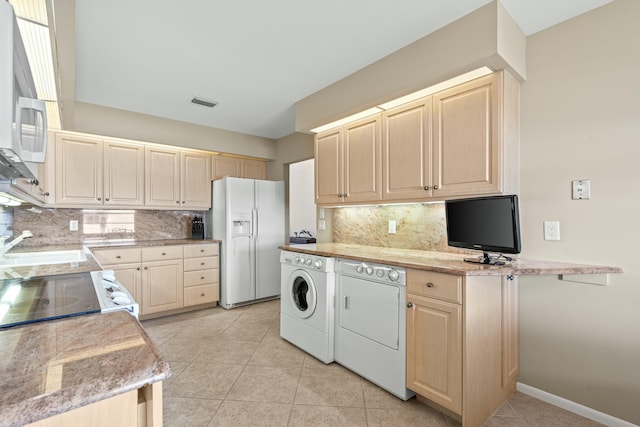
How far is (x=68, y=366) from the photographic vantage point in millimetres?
699

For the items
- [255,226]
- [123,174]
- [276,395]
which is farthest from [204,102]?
[276,395]

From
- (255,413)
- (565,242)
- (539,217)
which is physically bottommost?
(255,413)

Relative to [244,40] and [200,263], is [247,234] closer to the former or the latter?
[200,263]

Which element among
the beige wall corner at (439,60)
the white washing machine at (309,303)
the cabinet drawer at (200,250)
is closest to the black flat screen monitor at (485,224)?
the beige wall corner at (439,60)

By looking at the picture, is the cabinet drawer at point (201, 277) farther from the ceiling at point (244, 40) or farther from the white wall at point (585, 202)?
the white wall at point (585, 202)

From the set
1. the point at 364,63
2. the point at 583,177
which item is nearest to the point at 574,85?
the point at 583,177

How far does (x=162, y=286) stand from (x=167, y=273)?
0.53ft

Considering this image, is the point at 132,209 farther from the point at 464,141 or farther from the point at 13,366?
the point at 464,141

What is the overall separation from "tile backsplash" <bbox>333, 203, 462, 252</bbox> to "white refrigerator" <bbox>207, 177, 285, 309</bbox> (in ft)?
4.09

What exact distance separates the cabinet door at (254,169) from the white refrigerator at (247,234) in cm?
56

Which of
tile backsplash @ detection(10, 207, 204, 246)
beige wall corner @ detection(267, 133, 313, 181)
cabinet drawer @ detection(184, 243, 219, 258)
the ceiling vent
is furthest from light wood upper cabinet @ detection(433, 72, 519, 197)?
tile backsplash @ detection(10, 207, 204, 246)

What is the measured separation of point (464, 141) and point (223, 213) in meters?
3.14

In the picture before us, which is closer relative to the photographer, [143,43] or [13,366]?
[13,366]

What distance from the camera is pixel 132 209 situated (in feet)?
12.8
